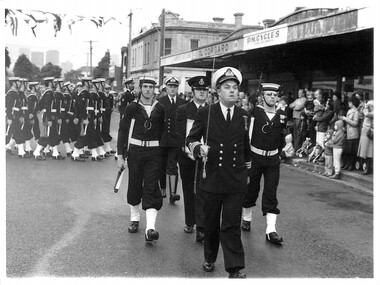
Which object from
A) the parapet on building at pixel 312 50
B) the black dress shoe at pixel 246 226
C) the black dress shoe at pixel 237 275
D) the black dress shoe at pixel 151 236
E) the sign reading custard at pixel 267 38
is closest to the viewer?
the black dress shoe at pixel 237 275

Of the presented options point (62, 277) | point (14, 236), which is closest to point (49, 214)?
point (14, 236)

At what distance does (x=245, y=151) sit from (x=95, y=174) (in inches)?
264

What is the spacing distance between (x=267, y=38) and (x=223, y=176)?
888cm

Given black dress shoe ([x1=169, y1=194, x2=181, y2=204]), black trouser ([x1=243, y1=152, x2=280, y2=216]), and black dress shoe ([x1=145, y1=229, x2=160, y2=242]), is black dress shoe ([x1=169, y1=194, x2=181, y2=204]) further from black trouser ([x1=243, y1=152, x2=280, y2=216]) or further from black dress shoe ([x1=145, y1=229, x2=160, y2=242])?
black dress shoe ([x1=145, y1=229, x2=160, y2=242])

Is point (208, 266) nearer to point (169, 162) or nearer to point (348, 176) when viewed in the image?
point (169, 162)

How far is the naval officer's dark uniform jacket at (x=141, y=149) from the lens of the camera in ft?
22.1

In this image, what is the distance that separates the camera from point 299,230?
7215mm

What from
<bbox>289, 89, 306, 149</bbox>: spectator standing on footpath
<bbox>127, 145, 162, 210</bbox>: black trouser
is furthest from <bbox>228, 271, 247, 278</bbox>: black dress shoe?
<bbox>289, 89, 306, 149</bbox>: spectator standing on footpath

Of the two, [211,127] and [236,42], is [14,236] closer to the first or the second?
[211,127]

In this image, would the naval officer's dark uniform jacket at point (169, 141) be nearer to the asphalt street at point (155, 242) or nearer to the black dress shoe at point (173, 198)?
the black dress shoe at point (173, 198)

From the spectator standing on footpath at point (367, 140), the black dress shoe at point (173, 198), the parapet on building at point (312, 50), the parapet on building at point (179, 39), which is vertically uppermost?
the parapet on building at point (179, 39)

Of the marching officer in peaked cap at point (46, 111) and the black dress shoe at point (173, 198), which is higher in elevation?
the marching officer in peaked cap at point (46, 111)

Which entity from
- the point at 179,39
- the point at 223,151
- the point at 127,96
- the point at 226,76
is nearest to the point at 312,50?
the point at 127,96

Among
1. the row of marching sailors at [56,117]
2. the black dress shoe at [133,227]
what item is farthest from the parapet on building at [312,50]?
the black dress shoe at [133,227]
